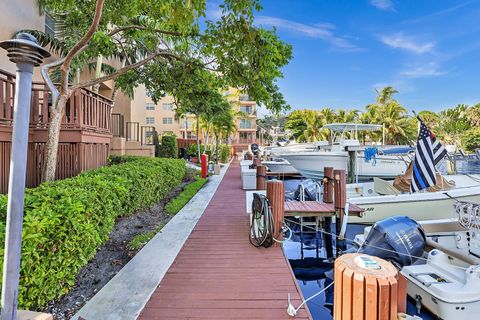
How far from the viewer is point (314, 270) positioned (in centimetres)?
604

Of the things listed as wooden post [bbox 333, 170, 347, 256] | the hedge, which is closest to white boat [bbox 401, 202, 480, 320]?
wooden post [bbox 333, 170, 347, 256]

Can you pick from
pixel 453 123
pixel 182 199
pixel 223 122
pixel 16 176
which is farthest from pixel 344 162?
pixel 453 123

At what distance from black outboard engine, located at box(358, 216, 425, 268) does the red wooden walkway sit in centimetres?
165

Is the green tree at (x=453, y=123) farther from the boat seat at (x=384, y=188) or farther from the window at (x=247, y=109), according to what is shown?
the boat seat at (x=384, y=188)

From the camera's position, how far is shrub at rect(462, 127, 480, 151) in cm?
3662

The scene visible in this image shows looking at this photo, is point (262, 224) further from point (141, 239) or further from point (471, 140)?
point (471, 140)

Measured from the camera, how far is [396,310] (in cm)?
157

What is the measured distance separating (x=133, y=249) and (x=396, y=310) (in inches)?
193

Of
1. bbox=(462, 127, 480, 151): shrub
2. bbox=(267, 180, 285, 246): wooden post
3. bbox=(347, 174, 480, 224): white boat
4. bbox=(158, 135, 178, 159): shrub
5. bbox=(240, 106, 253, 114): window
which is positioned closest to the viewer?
bbox=(267, 180, 285, 246): wooden post

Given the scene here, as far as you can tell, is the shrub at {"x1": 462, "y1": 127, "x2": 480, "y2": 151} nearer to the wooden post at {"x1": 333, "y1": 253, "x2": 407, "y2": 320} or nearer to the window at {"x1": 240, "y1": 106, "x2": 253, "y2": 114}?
the window at {"x1": 240, "y1": 106, "x2": 253, "y2": 114}

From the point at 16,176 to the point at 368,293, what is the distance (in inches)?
98.6

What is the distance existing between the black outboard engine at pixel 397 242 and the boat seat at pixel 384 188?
477 centimetres

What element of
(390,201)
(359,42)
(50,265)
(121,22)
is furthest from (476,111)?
(50,265)

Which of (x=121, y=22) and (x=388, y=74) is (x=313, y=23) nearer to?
(x=121, y=22)
